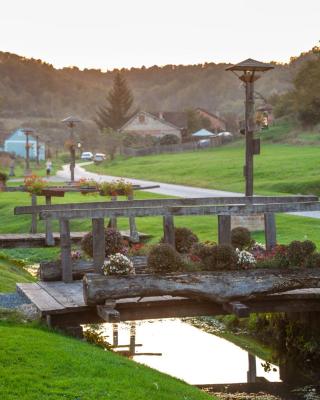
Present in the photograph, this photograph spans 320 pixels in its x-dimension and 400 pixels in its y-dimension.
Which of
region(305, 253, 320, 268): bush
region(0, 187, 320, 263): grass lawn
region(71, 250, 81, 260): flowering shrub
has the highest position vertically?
region(305, 253, 320, 268): bush

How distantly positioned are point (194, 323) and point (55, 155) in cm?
10558

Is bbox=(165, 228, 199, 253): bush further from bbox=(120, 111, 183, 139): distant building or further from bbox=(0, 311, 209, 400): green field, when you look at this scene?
bbox=(120, 111, 183, 139): distant building

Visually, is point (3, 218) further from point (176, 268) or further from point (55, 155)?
point (55, 155)

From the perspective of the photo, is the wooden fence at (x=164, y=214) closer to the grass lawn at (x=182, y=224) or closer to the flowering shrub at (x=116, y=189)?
the grass lawn at (x=182, y=224)

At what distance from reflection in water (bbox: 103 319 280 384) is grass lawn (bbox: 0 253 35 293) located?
8.07 ft

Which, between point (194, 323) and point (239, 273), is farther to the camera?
point (194, 323)

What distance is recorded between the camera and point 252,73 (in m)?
25.5

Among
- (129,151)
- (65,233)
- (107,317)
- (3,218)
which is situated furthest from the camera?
(129,151)

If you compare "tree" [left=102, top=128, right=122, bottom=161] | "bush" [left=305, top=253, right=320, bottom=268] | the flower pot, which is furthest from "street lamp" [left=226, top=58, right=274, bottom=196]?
"tree" [left=102, top=128, right=122, bottom=161]

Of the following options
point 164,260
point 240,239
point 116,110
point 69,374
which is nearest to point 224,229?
point 240,239

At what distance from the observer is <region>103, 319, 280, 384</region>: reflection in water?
49.6 feet

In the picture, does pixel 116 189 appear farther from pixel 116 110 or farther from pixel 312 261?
pixel 116 110

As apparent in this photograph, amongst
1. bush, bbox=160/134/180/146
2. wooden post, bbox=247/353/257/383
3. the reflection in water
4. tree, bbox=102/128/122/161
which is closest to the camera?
wooden post, bbox=247/353/257/383

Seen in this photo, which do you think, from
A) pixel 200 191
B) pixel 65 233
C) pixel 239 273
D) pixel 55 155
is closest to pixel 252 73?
pixel 65 233
